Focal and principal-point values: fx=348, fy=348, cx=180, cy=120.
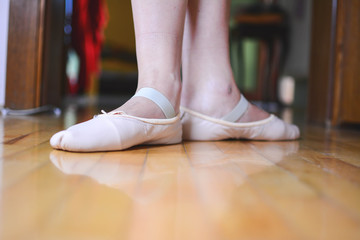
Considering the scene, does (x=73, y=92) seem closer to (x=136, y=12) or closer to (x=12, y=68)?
(x=12, y=68)

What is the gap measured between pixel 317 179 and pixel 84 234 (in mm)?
276

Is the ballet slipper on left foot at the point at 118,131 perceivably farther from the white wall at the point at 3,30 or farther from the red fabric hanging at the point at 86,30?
the red fabric hanging at the point at 86,30

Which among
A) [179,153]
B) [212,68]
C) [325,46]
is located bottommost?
[179,153]

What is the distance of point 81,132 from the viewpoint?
503mm

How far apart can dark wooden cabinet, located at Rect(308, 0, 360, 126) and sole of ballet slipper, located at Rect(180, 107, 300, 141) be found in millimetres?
500

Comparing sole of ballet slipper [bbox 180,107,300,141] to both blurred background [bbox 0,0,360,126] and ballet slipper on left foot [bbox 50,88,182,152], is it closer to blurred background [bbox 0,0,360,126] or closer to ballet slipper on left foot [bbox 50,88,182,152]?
ballet slipper on left foot [bbox 50,88,182,152]

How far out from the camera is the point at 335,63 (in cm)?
122

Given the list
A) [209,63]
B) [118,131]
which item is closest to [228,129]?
[209,63]

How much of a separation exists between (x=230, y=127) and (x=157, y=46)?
0.76 ft

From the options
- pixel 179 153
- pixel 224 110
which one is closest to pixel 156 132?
pixel 179 153

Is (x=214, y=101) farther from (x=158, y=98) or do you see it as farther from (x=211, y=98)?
(x=158, y=98)

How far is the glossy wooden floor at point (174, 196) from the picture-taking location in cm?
24

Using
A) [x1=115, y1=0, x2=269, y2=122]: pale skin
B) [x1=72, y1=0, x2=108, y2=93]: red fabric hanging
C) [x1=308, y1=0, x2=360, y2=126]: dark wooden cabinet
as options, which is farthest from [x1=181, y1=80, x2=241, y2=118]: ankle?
[x1=72, y1=0, x2=108, y2=93]: red fabric hanging

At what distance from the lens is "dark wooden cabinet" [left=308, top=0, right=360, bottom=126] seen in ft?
3.70
